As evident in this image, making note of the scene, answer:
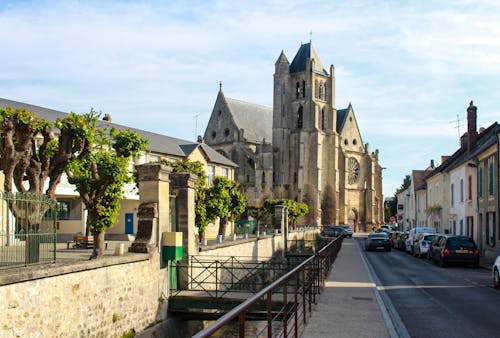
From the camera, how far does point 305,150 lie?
256 feet

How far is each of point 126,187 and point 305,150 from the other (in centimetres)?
4614

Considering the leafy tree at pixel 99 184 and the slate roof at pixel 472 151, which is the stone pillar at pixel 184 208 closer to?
the leafy tree at pixel 99 184

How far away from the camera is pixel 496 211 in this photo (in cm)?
2767

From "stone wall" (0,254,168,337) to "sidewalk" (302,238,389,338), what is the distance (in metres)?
4.70

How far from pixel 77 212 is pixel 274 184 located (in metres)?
48.7

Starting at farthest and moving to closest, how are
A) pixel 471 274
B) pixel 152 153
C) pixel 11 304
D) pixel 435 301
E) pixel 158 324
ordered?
pixel 152 153 < pixel 471 274 < pixel 158 324 < pixel 435 301 < pixel 11 304

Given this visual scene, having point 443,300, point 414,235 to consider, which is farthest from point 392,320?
point 414,235

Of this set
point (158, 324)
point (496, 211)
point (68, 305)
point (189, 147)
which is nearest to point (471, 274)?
point (496, 211)

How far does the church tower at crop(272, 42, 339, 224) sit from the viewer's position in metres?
77.2

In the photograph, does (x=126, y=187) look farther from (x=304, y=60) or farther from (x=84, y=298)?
(x=304, y=60)

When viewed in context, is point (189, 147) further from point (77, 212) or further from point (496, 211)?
point (496, 211)

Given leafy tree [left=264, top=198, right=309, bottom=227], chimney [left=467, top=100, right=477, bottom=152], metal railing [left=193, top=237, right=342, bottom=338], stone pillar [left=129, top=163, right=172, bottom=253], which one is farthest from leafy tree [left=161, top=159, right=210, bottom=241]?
leafy tree [left=264, top=198, right=309, bottom=227]

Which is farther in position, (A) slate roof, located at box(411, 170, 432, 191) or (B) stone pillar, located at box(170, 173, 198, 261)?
(A) slate roof, located at box(411, 170, 432, 191)

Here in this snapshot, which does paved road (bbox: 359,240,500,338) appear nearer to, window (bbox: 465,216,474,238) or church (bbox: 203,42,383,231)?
window (bbox: 465,216,474,238)
